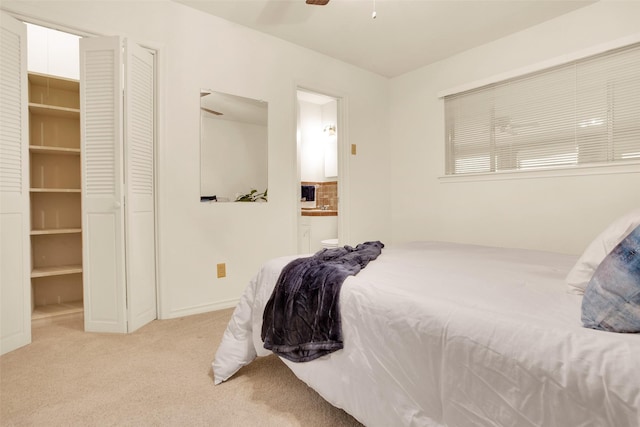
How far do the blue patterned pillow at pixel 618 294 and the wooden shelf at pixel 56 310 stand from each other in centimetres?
337

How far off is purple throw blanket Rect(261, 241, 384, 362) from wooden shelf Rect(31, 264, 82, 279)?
7.19 feet

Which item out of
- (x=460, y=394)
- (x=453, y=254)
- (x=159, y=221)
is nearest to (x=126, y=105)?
(x=159, y=221)

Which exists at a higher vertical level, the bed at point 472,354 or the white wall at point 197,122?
the white wall at point 197,122

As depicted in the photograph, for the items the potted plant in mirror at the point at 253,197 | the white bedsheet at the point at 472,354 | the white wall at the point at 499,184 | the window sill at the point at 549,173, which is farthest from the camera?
the potted plant in mirror at the point at 253,197

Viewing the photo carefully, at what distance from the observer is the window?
8.62 feet

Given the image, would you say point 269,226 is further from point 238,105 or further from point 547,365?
point 547,365

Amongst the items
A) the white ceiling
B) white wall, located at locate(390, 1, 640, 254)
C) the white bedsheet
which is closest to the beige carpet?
the white bedsheet

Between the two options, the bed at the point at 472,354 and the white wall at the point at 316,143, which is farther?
the white wall at the point at 316,143

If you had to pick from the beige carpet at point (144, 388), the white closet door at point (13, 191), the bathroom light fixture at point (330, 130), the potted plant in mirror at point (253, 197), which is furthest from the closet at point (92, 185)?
the bathroom light fixture at point (330, 130)

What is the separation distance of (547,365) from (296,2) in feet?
9.56

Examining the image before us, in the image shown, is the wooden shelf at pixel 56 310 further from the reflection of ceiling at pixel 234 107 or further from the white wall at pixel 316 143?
the white wall at pixel 316 143

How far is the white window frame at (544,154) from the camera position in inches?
102

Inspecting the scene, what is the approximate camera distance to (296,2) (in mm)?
2725

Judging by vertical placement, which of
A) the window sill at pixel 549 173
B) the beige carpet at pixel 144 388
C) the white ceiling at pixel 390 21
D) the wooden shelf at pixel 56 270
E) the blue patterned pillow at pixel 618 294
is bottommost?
the beige carpet at pixel 144 388
